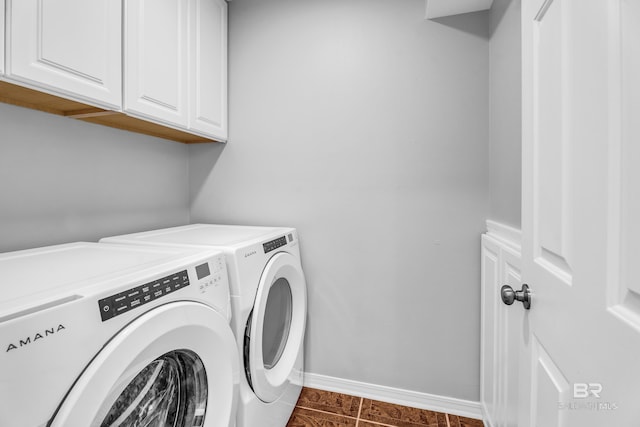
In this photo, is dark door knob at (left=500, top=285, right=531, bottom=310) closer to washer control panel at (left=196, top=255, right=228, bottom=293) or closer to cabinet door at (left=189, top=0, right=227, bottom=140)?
washer control panel at (left=196, top=255, right=228, bottom=293)

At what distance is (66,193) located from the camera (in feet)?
3.99

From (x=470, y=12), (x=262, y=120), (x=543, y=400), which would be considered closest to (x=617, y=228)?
(x=543, y=400)

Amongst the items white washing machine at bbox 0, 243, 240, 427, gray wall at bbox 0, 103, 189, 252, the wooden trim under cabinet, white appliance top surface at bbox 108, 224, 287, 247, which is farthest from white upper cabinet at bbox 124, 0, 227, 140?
white washing machine at bbox 0, 243, 240, 427

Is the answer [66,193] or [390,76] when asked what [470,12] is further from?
[66,193]

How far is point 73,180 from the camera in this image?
48.8 inches

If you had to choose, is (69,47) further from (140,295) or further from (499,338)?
(499,338)

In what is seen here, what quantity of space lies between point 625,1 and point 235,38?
1869mm

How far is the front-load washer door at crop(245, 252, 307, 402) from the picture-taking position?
3.52 ft

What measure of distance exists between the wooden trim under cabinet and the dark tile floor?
163cm

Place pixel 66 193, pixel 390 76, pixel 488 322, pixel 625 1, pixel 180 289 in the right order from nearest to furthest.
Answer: pixel 625 1
pixel 180 289
pixel 66 193
pixel 488 322
pixel 390 76

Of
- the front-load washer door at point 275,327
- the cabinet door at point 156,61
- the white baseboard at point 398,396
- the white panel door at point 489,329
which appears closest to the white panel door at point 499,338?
the white panel door at point 489,329

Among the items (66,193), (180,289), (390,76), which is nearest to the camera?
(180,289)

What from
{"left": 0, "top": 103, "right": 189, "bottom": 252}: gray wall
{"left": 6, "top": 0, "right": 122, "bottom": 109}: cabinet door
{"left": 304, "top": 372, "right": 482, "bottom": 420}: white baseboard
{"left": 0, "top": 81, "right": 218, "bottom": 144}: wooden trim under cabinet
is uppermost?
{"left": 6, "top": 0, "right": 122, "bottom": 109}: cabinet door

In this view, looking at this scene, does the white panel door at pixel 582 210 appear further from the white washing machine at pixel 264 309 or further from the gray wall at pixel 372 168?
the white washing machine at pixel 264 309
